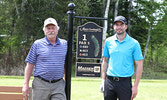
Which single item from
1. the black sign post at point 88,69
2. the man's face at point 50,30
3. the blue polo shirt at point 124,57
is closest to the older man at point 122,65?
the blue polo shirt at point 124,57

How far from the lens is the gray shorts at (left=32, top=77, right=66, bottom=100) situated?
371 cm

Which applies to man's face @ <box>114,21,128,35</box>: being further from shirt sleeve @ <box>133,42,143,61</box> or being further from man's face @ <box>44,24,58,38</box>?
man's face @ <box>44,24,58,38</box>

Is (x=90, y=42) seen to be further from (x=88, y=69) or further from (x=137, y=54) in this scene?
(x=137, y=54)

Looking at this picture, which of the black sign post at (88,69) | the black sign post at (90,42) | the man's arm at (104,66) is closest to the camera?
the man's arm at (104,66)

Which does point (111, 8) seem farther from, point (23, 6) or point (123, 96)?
point (123, 96)

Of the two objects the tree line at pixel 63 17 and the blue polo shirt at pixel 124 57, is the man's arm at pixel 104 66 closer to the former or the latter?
the blue polo shirt at pixel 124 57

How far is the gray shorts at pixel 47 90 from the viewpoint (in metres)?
3.71

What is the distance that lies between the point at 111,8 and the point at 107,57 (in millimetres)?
25914

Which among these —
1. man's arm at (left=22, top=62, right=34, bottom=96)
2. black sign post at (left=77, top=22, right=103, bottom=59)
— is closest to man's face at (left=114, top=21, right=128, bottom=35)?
man's arm at (left=22, top=62, right=34, bottom=96)

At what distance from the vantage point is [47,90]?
3.72 m

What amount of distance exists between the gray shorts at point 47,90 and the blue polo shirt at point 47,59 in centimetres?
10

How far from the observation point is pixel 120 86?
12.2ft

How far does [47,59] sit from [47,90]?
0.46m

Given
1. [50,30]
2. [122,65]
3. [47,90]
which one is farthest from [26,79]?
[122,65]
